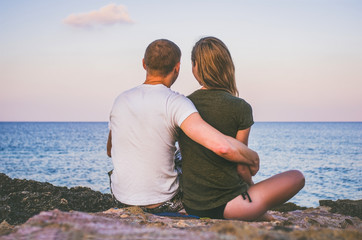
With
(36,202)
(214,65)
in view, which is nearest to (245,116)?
(214,65)

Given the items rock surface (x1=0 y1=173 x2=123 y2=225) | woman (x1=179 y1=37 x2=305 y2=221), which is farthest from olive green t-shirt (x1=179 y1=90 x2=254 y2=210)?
rock surface (x1=0 y1=173 x2=123 y2=225)

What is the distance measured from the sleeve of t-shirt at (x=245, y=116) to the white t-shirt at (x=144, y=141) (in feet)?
2.10

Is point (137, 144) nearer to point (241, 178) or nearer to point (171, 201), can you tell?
point (171, 201)

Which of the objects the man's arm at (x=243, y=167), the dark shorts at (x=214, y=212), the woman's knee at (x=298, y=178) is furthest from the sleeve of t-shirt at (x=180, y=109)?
the woman's knee at (x=298, y=178)

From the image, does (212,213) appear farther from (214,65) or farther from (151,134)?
(214,65)

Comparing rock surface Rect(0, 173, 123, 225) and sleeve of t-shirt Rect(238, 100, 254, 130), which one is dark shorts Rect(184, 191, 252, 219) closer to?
sleeve of t-shirt Rect(238, 100, 254, 130)

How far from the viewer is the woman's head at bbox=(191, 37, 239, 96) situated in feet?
12.3

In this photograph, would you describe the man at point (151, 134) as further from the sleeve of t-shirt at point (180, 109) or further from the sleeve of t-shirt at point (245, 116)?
the sleeve of t-shirt at point (245, 116)

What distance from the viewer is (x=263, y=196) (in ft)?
11.9

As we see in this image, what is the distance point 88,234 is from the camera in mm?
2172

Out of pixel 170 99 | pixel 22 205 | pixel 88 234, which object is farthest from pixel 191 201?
pixel 22 205

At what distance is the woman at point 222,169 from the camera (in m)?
3.64

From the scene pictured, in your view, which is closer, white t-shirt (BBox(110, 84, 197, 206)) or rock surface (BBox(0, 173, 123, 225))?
white t-shirt (BBox(110, 84, 197, 206))

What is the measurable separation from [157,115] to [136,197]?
0.85 metres
